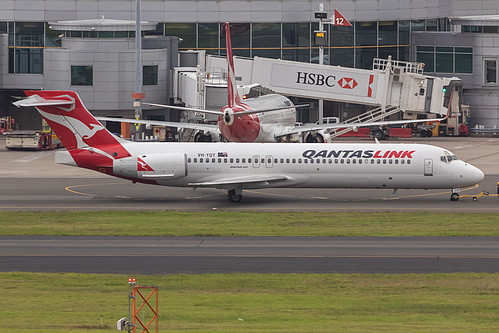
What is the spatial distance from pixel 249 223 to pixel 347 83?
46.4 metres

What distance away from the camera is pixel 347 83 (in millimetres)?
87750

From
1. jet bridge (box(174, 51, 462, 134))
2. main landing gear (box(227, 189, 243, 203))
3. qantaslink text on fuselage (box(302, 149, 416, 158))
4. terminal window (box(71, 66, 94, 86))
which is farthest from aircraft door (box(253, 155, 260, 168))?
terminal window (box(71, 66, 94, 86))

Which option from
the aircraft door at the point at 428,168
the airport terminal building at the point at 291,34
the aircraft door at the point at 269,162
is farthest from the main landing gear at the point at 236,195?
the airport terminal building at the point at 291,34

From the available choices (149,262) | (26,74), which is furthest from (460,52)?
(149,262)

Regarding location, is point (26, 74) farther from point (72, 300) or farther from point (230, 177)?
point (72, 300)

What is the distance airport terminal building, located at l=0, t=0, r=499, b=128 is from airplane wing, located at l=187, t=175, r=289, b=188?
4394cm

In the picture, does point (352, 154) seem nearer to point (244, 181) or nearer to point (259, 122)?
point (244, 181)

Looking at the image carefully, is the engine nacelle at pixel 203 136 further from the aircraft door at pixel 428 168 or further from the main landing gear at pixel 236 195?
the aircraft door at pixel 428 168

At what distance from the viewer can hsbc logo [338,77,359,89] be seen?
87.6 metres

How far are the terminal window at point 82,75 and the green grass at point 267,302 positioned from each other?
6013 cm

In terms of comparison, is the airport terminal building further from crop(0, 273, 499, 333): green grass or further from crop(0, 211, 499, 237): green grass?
crop(0, 273, 499, 333): green grass

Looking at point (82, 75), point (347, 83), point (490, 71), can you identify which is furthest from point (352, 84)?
point (82, 75)

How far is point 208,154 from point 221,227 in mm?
10114

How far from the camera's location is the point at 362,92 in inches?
3474
